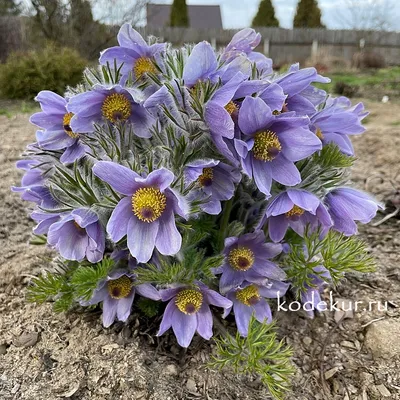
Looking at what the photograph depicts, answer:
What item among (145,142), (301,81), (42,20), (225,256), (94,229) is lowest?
(42,20)

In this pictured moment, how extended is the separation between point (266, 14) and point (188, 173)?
23173mm

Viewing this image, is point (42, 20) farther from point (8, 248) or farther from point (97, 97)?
point (97, 97)

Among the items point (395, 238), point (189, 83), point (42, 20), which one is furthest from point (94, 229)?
point (42, 20)

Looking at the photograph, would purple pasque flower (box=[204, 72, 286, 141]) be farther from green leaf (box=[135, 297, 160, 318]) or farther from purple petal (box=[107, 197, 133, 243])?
green leaf (box=[135, 297, 160, 318])

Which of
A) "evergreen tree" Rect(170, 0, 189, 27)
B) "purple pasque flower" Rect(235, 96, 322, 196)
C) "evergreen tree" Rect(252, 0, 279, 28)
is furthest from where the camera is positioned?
"evergreen tree" Rect(252, 0, 279, 28)

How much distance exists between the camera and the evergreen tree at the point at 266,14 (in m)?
22.2

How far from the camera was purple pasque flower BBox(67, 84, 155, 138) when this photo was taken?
3.45 feet

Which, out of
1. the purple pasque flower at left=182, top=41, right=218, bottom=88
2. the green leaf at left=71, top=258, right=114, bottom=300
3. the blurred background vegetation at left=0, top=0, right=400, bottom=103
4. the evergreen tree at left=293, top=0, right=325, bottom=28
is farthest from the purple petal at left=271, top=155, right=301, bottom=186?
the evergreen tree at left=293, top=0, right=325, bottom=28

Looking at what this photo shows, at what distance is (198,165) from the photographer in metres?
0.99

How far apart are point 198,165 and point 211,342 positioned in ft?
1.88

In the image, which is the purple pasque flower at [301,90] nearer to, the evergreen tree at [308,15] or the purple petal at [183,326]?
the purple petal at [183,326]

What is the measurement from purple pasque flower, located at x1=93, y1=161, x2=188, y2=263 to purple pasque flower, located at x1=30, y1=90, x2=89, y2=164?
0.28 m

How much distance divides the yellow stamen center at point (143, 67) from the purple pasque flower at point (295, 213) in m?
0.44

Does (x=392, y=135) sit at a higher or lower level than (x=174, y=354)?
lower
